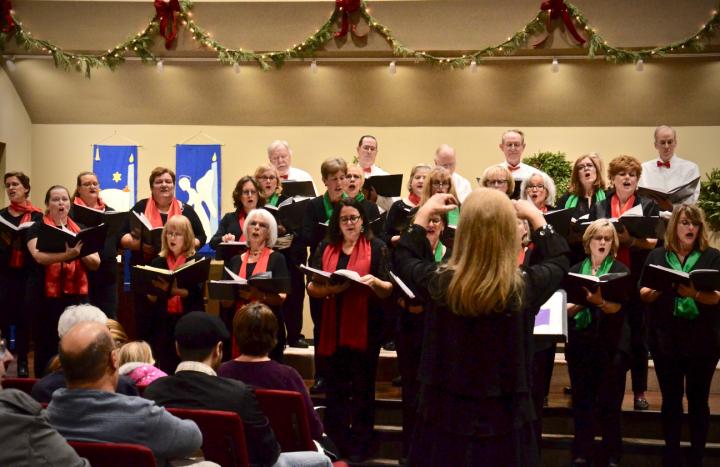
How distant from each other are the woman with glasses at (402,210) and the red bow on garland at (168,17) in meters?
3.54

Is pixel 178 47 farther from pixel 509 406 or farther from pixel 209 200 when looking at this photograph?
pixel 509 406

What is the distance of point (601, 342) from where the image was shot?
179 inches

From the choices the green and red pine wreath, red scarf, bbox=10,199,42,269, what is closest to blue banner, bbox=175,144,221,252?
→ the green and red pine wreath

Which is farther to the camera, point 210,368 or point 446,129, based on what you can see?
point 446,129

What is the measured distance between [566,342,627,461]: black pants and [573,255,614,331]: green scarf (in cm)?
11

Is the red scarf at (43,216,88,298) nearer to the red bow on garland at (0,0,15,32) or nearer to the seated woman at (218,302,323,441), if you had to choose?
the seated woman at (218,302,323,441)

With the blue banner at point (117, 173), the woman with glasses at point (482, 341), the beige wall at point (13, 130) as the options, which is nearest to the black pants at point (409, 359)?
the woman with glasses at point (482, 341)

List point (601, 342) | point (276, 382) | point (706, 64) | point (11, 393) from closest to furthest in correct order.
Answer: point (11, 393), point (276, 382), point (601, 342), point (706, 64)

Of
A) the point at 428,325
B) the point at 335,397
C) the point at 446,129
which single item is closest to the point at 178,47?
the point at 446,129

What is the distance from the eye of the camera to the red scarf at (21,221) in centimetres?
579

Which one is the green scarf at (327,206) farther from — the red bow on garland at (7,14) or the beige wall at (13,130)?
the beige wall at (13,130)

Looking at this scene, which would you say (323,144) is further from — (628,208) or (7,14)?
(628,208)

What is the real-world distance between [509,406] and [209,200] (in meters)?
6.49

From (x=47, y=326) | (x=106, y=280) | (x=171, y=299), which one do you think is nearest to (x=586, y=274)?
(x=171, y=299)
